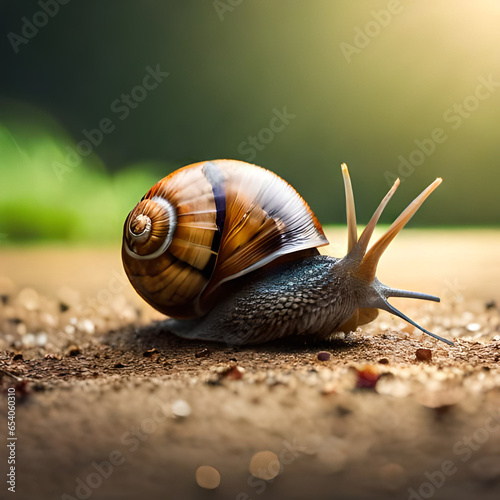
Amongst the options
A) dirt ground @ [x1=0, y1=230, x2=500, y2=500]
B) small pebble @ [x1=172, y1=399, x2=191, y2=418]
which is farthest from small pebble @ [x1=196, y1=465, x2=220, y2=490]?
small pebble @ [x1=172, y1=399, x2=191, y2=418]

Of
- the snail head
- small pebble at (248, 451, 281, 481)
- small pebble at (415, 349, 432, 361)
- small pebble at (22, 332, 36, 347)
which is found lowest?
small pebble at (22, 332, 36, 347)

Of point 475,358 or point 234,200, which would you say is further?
point 234,200

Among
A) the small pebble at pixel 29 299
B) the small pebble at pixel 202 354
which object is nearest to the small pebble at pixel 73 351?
the small pebble at pixel 202 354

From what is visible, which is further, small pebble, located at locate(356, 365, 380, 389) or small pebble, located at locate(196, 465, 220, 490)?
small pebble, located at locate(356, 365, 380, 389)

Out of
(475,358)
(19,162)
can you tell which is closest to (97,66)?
(19,162)

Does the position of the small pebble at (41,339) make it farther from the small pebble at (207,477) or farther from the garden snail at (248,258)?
the small pebble at (207,477)

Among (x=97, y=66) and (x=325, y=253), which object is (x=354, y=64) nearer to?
(x=97, y=66)

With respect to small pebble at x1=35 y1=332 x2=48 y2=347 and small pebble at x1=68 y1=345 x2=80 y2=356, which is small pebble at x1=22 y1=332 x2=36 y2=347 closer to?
small pebble at x1=35 y1=332 x2=48 y2=347

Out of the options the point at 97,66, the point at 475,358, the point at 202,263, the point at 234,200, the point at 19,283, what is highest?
the point at 97,66
